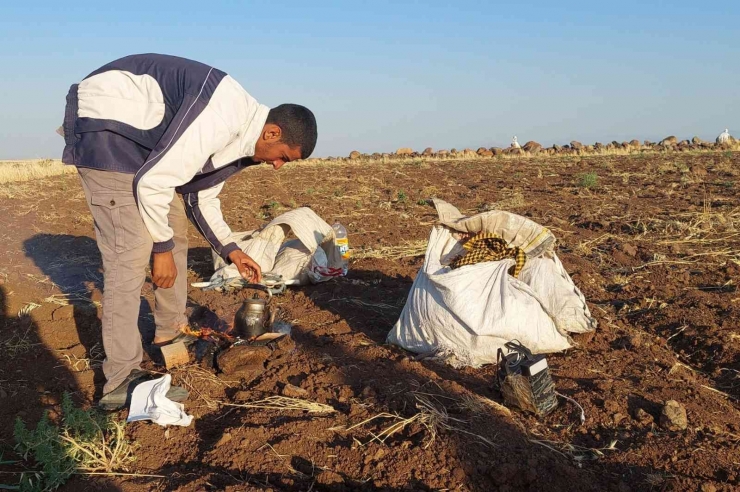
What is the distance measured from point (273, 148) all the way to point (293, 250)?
8.54ft

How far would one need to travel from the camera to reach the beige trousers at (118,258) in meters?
2.80

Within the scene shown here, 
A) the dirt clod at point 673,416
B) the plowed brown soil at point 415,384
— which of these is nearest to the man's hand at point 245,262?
the plowed brown soil at point 415,384

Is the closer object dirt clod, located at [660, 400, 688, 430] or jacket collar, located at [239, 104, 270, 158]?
dirt clod, located at [660, 400, 688, 430]

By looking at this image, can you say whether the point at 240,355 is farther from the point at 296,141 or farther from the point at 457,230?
the point at 457,230

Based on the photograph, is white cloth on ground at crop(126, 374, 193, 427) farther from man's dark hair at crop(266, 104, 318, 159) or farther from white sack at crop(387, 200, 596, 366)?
white sack at crop(387, 200, 596, 366)

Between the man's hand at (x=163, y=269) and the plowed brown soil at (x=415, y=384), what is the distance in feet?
1.77

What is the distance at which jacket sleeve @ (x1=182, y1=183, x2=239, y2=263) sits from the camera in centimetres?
350

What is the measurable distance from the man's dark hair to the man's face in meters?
0.02

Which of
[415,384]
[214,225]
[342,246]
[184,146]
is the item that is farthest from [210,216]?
[342,246]

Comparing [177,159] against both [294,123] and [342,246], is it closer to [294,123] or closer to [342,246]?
[294,123]

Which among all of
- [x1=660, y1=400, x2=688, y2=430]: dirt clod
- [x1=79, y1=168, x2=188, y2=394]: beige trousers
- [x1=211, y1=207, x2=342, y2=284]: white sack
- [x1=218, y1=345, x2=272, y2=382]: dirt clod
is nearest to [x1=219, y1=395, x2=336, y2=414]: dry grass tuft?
[x1=218, y1=345, x2=272, y2=382]: dirt clod

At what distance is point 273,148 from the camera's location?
284 cm

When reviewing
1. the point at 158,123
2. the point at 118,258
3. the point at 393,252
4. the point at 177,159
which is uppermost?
the point at 158,123

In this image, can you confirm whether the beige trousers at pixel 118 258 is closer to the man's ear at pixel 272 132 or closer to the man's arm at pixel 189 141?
the man's arm at pixel 189 141
